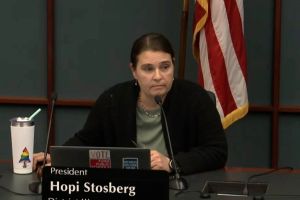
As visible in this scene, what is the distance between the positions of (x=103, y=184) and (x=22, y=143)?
0.77 m

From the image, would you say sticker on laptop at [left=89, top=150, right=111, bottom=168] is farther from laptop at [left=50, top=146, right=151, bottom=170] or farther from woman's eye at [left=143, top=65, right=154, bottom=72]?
woman's eye at [left=143, top=65, right=154, bottom=72]

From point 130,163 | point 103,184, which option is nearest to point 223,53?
point 130,163

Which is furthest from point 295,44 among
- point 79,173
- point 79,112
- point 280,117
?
point 79,173

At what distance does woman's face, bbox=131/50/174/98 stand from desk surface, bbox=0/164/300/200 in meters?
0.41

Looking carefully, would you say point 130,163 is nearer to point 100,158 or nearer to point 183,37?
point 100,158

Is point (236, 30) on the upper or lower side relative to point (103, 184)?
upper

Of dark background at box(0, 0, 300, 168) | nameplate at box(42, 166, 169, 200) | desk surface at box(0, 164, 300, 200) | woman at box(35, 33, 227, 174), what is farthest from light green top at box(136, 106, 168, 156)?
dark background at box(0, 0, 300, 168)

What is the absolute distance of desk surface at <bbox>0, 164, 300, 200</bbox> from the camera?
2025 mm

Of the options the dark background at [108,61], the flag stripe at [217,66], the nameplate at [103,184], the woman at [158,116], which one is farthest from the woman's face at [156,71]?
the dark background at [108,61]

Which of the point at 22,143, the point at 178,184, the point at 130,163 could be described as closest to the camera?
the point at 130,163

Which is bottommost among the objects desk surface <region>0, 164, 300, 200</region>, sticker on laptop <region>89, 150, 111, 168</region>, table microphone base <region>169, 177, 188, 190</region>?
desk surface <region>0, 164, 300, 200</region>

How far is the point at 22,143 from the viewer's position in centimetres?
231

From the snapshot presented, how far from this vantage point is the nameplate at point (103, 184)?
1.59m

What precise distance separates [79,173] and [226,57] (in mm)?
1971
